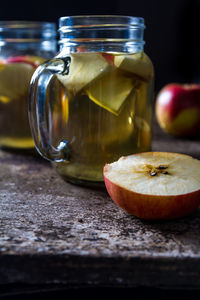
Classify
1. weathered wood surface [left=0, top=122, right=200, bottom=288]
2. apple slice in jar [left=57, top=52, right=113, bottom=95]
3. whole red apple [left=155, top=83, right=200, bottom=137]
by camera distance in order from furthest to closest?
1. whole red apple [left=155, top=83, right=200, bottom=137]
2. apple slice in jar [left=57, top=52, right=113, bottom=95]
3. weathered wood surface [left=0, top=122, right=200, bottom=288]

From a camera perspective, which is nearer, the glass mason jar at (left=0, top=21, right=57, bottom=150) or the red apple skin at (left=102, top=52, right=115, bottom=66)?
the red apple skin at (left=102, top=52, right=115, bottom=66)

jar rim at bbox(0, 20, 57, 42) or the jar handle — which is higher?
jar rim at bbox(0, 20, 57, 42)

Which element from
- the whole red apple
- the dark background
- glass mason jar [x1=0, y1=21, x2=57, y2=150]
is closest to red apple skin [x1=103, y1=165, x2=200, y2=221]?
glass mason jar [x1=0, y1=21, x2=57, y2=150]

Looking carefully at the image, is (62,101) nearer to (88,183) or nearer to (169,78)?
(88,183)

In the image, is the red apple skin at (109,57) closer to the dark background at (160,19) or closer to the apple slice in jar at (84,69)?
the apple slice in jar at (84,69)

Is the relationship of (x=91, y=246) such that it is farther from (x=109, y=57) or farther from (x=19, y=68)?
(x=19, y=68)

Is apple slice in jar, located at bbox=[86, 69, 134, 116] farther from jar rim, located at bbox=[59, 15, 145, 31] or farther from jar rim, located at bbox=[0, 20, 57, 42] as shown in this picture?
jar rim, located at bbox=[0, 20, 57, 42]

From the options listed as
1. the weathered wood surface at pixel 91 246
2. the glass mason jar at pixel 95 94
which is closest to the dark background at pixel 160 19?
the glass mason jar at pixel 95 94

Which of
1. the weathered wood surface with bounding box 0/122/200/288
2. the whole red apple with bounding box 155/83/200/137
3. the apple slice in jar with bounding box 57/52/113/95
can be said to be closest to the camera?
the weathered wood surface with bounding box 0/122/200/288
